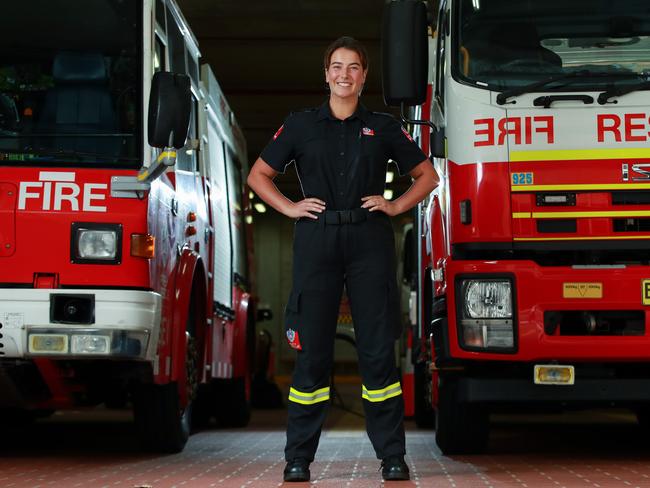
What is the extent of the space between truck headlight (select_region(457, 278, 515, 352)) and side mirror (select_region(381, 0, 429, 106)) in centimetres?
108

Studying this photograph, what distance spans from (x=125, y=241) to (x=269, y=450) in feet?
8.55

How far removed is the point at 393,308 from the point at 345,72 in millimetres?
1189

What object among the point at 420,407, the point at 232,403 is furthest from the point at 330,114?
the point at 232,403

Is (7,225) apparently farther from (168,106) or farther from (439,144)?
(439,144)

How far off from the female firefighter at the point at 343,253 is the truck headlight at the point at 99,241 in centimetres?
121

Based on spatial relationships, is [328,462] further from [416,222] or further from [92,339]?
[416,222]

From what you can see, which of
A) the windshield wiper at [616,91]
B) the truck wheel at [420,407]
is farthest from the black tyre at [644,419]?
the windshield wiper at [616,91]

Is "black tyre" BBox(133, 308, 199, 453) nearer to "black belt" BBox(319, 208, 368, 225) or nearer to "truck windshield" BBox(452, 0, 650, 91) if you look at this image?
"black belt" BBox(319, 208, 368, 225)

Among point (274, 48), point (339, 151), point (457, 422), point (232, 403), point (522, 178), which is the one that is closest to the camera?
point (339, 151)

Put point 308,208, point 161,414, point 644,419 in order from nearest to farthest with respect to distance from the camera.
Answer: point 308,208 → point 161,414 → point 644,419

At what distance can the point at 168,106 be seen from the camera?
22.9ft

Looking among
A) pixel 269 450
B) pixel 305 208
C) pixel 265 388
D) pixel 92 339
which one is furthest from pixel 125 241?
pixel 265 388

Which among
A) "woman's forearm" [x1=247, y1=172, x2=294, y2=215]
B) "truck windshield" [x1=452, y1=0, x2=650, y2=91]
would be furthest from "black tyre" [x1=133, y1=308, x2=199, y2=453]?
"truck windshield" [x1=452, y1=0, x2=650, y2=91]

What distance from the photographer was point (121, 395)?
8734 mm
